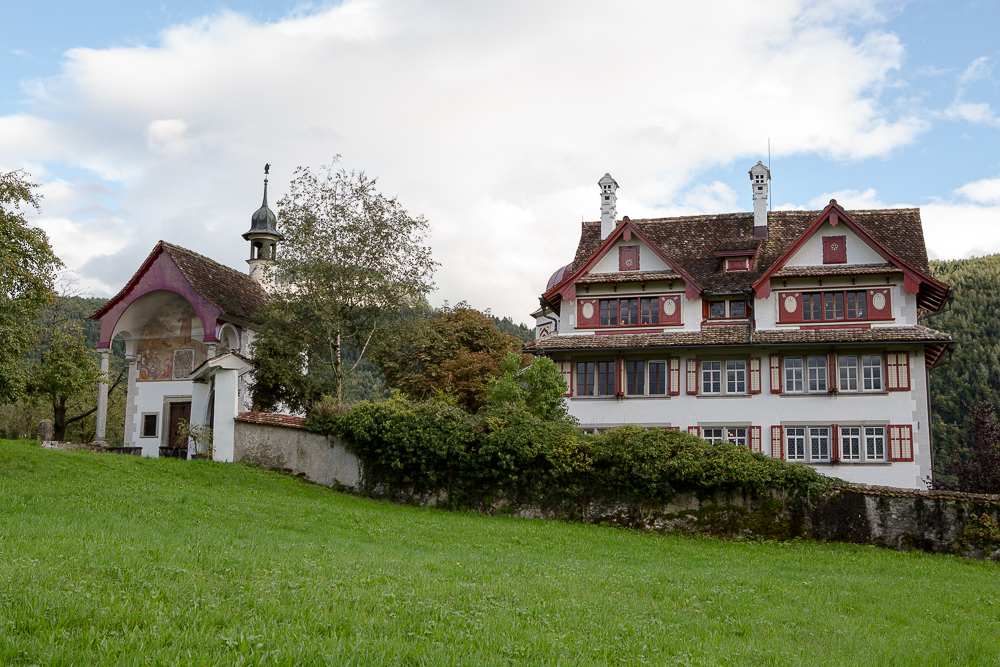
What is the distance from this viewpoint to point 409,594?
8.94m

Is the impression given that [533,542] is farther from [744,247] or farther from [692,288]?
[744,247]

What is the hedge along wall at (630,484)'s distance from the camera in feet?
67.1

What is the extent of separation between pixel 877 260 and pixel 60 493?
29.0 m

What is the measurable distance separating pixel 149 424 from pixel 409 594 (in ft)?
101

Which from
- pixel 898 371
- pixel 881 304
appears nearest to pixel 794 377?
pixel 898 371

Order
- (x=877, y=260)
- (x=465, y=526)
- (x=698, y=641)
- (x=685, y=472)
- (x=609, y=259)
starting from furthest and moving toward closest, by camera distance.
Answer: (x=609, y=259)
(x=877, y=260)
(x=685, y=472)
(x=465, y=526)
(x=698, y=641)

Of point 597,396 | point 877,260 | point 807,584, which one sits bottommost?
point 807,584

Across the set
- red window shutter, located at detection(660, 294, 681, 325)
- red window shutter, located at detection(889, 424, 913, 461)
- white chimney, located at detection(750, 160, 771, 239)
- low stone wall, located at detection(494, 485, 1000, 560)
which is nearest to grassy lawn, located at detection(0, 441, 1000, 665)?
low stone wall, located at detection(494, 485, 1000, 560)

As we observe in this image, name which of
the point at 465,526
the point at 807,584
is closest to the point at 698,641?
the point at 807,584

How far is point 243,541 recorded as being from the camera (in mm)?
13023

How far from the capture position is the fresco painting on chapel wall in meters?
36.0

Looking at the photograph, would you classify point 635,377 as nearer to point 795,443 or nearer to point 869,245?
point 795,443

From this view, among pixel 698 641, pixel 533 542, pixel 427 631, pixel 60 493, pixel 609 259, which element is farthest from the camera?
pixel 609 259

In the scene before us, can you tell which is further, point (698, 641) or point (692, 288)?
point (692, 288)
